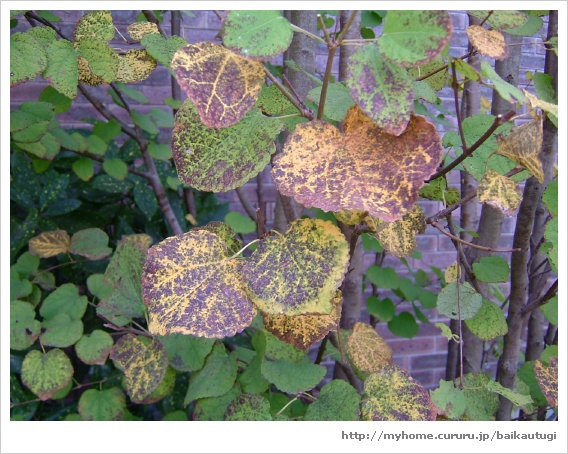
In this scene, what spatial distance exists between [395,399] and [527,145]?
0.38m

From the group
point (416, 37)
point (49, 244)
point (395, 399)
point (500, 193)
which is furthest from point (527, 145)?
point (49, 244)

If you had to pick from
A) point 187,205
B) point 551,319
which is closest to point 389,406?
point 551,319

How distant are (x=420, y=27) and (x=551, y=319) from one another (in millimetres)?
729

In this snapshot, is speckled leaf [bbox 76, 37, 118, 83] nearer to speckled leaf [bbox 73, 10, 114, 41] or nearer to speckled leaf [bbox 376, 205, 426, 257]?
speckled leaf [bbox 73, 10, 114, 41]

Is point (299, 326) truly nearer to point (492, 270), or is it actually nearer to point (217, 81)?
point (217, 81)

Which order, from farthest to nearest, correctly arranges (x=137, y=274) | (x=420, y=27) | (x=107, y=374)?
1. (x=107, y=374)
2. (x=137, y=274)
3. (x=420, y=27)

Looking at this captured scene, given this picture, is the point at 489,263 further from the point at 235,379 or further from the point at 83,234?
the point at 83,234

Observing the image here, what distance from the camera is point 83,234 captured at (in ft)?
3.98

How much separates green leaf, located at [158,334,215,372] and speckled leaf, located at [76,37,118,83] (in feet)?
1.47

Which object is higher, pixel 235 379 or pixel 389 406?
pixel 389 406

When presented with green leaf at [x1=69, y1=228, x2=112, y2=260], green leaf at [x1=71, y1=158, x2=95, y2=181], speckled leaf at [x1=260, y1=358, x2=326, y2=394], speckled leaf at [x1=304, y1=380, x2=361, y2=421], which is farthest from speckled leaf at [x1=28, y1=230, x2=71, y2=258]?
speckled leaf at [x1=304, y1=380, x2=361, y2=421]

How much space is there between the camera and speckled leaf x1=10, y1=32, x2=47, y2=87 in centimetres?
71

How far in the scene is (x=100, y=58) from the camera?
763mm

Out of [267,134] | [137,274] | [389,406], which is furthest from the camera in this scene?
[137,274]
